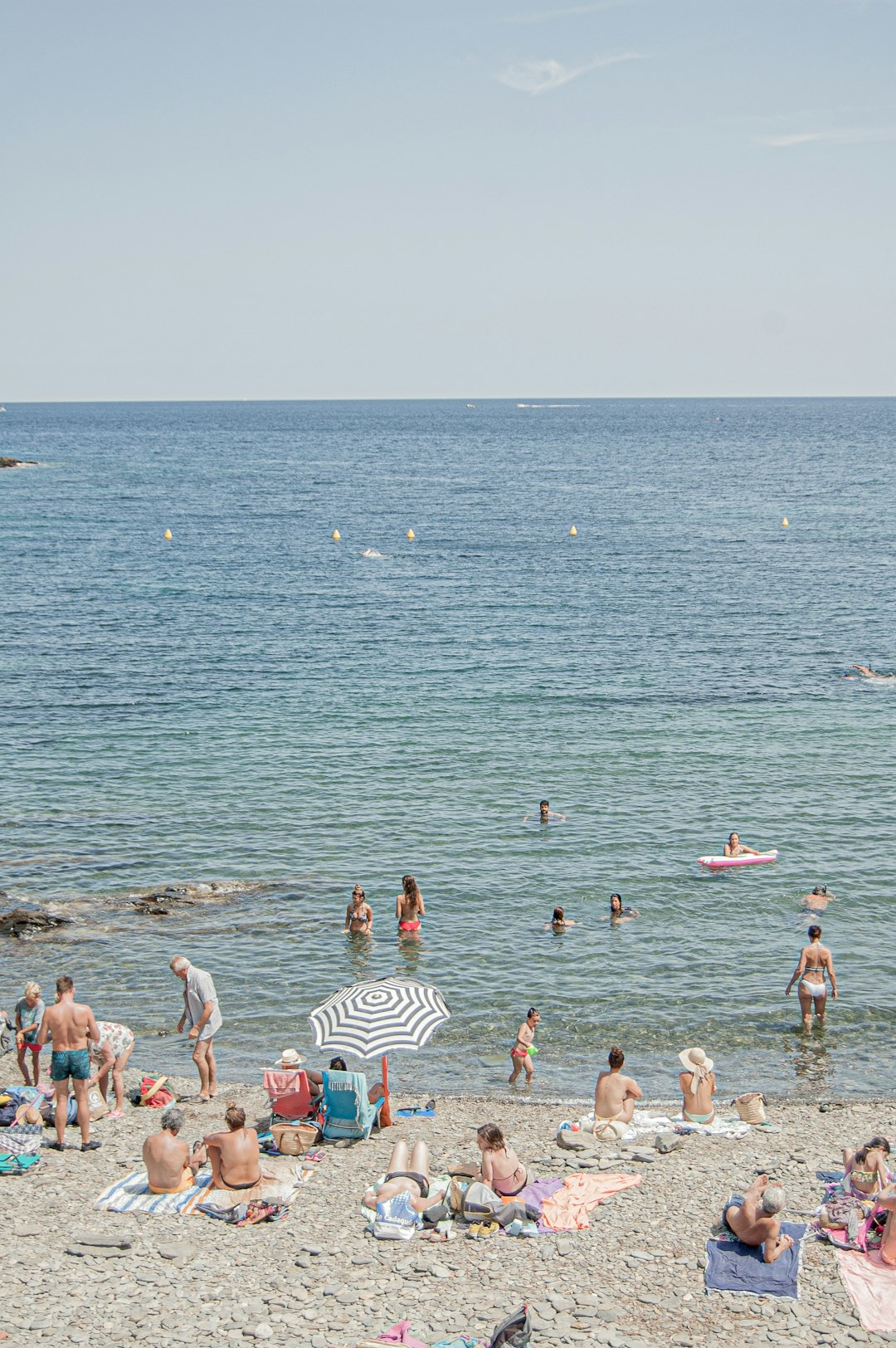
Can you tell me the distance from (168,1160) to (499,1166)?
3.94m

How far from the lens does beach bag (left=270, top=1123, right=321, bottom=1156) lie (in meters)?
16.0

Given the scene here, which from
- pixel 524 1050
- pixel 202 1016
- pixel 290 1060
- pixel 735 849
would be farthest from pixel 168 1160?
pixel 735 849

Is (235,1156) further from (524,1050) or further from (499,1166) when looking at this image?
(524,1050)

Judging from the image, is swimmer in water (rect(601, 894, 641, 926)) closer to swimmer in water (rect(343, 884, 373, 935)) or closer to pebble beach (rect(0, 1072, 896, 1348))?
swimmer in water (rect(343, 884, 373, 935))

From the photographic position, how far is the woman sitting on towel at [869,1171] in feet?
46.2

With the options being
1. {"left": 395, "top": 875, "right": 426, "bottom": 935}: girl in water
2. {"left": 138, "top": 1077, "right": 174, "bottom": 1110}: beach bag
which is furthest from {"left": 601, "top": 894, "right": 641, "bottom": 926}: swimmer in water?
{"left": 138, "top": 1077, "right": 174, "bottom": 1110}: beach bag

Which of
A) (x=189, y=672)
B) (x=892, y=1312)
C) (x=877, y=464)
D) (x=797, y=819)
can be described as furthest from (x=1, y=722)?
(x=877, y=464)

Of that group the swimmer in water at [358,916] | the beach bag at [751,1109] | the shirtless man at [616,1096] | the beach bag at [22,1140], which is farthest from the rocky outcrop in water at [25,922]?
the beach bag at [751,1109]

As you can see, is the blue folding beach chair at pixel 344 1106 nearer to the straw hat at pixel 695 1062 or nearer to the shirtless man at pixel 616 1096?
the shirtless man at pixel 616 1096

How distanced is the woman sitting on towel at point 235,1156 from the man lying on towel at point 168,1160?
319 millimetres

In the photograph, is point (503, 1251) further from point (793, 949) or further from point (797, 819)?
point (797, 819)

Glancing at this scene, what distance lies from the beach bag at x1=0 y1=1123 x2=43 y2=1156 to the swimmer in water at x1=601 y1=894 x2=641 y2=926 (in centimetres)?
1292

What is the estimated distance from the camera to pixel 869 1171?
14109 millimetres

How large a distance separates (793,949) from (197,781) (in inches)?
664
